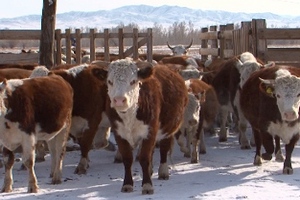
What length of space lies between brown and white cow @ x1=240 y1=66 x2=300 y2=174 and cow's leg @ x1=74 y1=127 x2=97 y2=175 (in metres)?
2.46

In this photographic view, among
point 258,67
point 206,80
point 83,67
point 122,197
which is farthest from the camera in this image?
point 206,80

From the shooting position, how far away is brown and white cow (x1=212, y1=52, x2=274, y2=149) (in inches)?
509

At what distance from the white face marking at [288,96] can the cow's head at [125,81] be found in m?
2.05

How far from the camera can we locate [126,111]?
29.2 feet

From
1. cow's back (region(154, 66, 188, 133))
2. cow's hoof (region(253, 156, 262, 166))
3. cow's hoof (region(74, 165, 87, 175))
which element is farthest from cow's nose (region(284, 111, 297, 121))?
cow's hoof (region(74, 165, 87, 175))

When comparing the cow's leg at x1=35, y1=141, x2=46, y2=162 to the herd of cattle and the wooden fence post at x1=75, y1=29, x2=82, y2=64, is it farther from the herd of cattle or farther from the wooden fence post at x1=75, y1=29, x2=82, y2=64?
the wooden fence post at x1=75, y1=29, x2=82, y2=64

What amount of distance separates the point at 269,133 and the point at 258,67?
2.70m

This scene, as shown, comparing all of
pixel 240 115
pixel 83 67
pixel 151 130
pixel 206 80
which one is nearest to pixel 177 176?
pixel 151 130

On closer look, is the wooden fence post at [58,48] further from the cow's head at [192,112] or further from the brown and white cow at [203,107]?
the cow's head at [192,112]

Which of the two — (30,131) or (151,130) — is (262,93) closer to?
(151,130)

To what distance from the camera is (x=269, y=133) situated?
10.3 meters

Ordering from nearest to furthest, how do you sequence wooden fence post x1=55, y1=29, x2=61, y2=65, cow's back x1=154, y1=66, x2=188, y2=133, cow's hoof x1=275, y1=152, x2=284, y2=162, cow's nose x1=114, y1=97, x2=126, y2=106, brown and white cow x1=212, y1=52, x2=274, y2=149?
cow's nose x1=114, y1=97, x2=126, y2=106 < cow's back x1=154, y1=66, x2=188, y2=133 < cow's hoof x1=275, y1=152, x2=284, y2=162 < brown and white cow x1=212, y1=52, x2=274, y2=149 < wooden fence post x1=55, y1=29, x2=61, y2=65

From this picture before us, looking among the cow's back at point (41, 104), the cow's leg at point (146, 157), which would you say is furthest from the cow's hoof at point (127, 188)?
the cow's back at point (41, 104)

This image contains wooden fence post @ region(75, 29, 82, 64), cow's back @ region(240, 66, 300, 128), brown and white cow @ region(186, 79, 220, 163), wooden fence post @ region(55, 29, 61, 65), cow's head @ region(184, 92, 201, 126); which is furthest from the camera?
wooden fence post @ region(55, 29, 61, 65)
